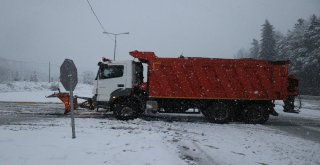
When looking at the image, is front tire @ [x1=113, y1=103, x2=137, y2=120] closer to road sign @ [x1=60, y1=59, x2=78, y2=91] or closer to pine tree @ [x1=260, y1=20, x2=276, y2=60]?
road sign @ [x1=60, y1=59, x2=78, y2=91]

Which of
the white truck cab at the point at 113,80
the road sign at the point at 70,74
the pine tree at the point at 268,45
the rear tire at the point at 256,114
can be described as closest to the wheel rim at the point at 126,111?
the white truck cab at the point at 113,80

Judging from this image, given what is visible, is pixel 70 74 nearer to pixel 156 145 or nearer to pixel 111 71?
pixel 156 145

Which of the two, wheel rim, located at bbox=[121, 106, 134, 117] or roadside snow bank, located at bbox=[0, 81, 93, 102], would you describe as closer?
wheel rim, located at bbox=[121, 106, 134, 117]

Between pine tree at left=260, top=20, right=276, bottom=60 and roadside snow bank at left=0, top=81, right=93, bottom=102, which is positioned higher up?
pine tree at left=260, top=20, right=276, bottom=60

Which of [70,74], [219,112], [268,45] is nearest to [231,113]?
[219,112]

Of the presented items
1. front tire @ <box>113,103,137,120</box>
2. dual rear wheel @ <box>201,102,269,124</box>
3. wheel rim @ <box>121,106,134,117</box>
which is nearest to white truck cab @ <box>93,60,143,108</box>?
front tire @ <box>113,103,137,120</box>

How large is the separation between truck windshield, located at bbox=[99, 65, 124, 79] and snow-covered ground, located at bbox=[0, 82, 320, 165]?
3344 millimetres

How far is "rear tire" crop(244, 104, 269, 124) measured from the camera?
1535 centimetres

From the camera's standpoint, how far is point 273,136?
1189cm

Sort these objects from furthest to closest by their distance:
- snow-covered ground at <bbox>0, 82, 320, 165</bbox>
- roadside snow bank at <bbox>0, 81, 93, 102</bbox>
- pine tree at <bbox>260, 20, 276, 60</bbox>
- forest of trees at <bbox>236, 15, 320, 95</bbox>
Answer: pine tree at <bbox>260, 20, 276, 60</bbox> < forest of trees at <bbox>236, 15, 320, 95</bbox> < roadside snow bank at <bbox>0, 81, 93, 102</bbox> < snow-covered ground at <bbox>0, 82, 320, 165</bbox>

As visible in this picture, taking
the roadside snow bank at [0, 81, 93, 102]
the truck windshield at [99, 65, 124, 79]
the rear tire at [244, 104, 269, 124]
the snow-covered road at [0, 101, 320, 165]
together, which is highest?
the truck windshield at [99, 65, 124, 79]

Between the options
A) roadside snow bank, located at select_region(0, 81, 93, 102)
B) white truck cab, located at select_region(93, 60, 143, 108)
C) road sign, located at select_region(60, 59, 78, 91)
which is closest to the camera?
road sign, located at select_region(60, 59, 78, 91)

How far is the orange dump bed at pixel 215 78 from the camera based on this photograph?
1505cm

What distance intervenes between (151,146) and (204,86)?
6692 mm
